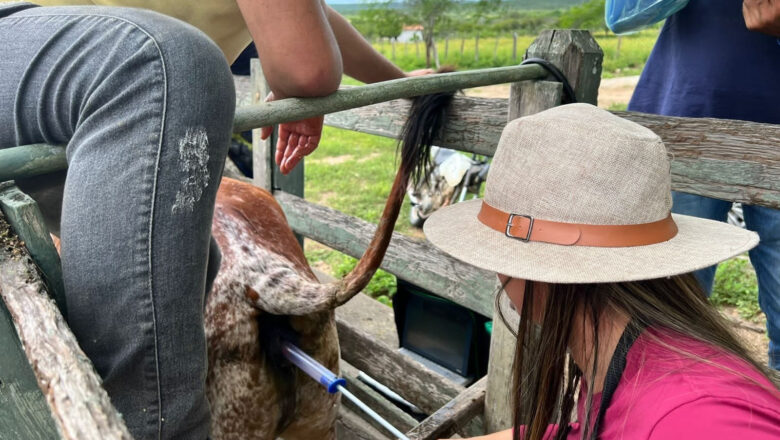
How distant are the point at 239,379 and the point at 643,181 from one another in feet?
4.32

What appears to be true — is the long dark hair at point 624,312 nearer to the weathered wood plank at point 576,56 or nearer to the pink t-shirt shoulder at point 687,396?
the pink t-shirt shoulder at point 687,396

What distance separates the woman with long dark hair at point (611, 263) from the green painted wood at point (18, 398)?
2.13ft

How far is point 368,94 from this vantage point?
1353 mm

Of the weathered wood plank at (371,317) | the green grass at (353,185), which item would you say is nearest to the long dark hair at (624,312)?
the weathered wood plank at (371,317)

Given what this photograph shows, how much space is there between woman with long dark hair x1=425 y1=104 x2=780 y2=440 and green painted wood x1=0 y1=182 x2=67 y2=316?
23.8 inches

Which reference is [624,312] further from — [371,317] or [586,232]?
[371,317]

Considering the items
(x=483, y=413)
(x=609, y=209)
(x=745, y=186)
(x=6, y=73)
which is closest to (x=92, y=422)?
(x=6, y=73)

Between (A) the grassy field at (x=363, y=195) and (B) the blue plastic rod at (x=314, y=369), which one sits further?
(A) the grassy field at (x=363, y=195)

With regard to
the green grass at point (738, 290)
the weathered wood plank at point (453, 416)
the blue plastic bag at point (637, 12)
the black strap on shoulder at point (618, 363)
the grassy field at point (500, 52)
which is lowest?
the grassy field at point (500, 52)

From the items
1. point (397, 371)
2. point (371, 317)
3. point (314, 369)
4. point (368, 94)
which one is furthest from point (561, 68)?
point (371, 317)

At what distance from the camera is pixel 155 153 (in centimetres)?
77

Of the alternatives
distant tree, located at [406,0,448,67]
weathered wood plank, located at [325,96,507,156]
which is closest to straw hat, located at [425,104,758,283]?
weathered wood plank, located at [325,96,507,156]

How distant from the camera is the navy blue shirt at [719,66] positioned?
173cm

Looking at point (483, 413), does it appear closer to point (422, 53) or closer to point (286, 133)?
point (286, 133)
